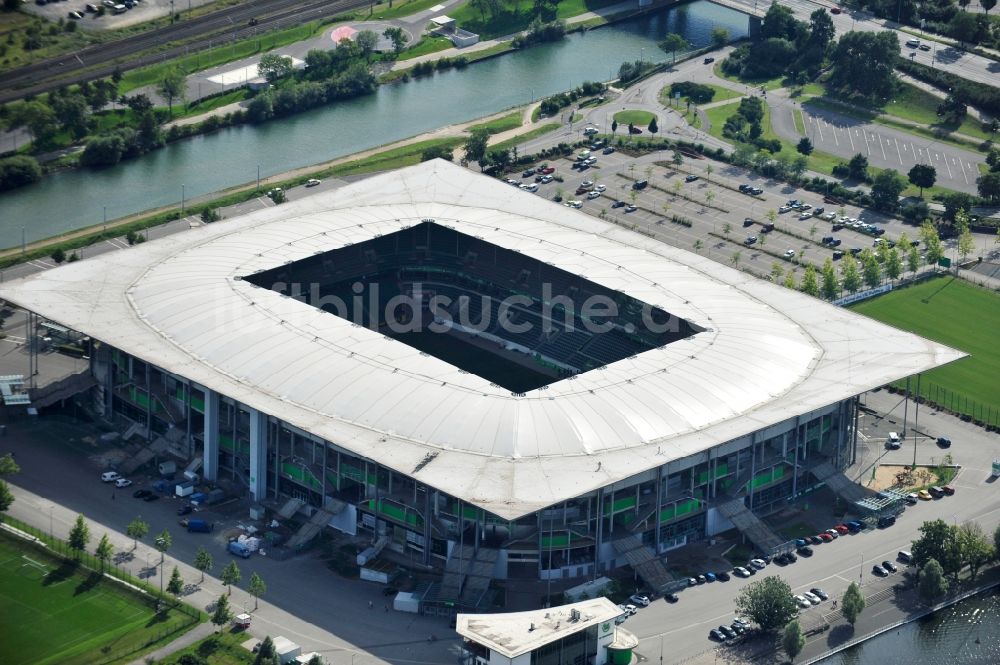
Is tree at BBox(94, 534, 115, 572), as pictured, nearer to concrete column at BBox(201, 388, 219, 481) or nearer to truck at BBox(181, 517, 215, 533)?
truck at BBox(181, 517, 215, 533)

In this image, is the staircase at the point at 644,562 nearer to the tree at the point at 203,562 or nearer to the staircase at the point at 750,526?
the staircase at the point at 750,526

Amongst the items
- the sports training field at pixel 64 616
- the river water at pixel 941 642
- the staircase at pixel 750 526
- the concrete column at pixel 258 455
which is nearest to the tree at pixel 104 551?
the sports training field at pixel 64 616

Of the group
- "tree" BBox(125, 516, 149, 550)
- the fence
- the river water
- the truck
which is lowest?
the river water

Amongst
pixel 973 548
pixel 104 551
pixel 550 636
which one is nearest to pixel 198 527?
pixel 104 551

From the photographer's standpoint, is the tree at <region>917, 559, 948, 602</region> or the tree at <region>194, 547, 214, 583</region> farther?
the tree at <region>917, 559, 948, 602</region>

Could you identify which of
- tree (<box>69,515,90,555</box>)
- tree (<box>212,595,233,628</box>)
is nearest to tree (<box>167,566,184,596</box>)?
tree (<box>212,595,233,628</box>)

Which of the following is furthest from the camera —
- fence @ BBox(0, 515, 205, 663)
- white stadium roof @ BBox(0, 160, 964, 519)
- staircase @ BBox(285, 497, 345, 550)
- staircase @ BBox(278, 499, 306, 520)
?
staircase @ BBox(278, 499, 306, 520)

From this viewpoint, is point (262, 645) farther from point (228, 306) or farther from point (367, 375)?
point (228, 306)
